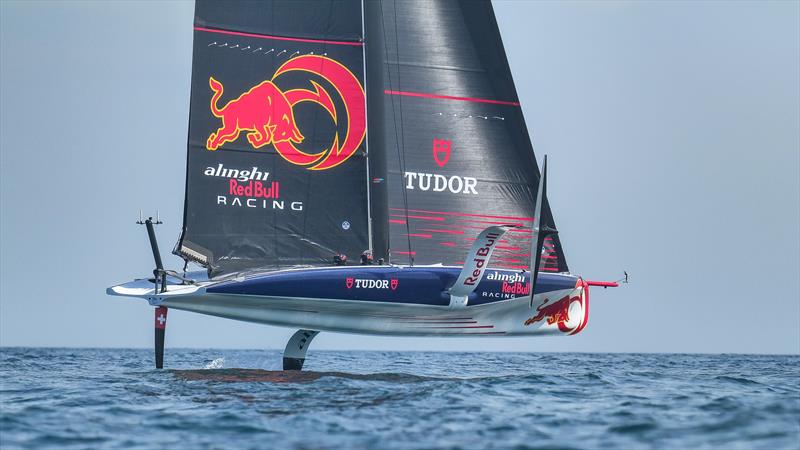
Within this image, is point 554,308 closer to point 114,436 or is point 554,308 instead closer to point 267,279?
point 267,279

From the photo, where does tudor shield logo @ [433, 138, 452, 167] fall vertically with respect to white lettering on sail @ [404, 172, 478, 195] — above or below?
above

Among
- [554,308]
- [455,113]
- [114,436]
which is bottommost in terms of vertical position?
[114,436]

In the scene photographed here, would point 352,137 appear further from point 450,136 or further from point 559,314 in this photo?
point 559,314

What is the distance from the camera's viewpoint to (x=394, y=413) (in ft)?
43.9

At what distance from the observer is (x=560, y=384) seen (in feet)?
57.9

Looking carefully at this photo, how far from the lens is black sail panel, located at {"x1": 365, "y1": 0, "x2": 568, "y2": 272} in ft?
67.0

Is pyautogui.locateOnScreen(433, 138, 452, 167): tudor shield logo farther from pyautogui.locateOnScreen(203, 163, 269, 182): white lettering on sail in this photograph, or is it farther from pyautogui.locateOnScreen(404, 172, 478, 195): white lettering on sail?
pyautogui.locateOnScreen(203, 163, 269, 182): white lettering on sail

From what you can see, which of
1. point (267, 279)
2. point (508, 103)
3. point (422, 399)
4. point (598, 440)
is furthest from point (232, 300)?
point (598, 440)

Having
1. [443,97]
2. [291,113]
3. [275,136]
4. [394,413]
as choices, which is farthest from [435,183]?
[394,413]

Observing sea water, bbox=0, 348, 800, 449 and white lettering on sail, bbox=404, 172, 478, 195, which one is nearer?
sea water, bbox=0, 348, 800, 449

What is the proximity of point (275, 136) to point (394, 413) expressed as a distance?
853cm

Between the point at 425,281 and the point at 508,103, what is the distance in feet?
14.0

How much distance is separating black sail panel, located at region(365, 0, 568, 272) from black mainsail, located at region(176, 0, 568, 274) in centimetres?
3

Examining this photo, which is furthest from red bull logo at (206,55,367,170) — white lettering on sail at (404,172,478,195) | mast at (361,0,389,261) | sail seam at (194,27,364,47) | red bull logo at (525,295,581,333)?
red bull logo at (525,295,581,333)
